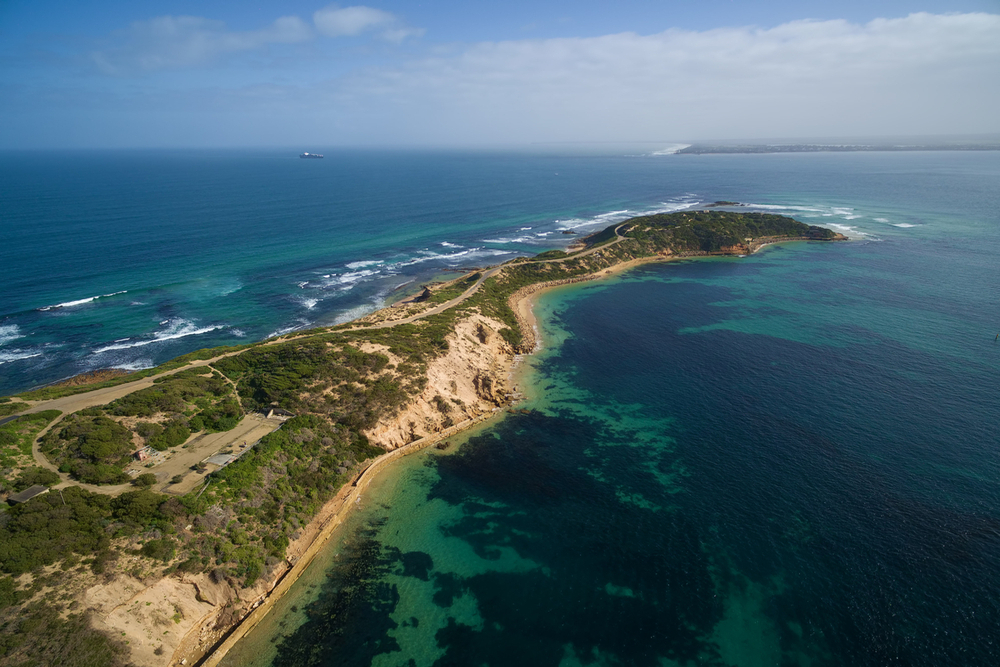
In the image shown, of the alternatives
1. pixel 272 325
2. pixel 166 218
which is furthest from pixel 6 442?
pixel 166 218

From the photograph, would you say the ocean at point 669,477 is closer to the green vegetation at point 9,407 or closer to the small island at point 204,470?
the small island at point 204,470

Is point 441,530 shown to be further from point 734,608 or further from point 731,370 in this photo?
point 731,370

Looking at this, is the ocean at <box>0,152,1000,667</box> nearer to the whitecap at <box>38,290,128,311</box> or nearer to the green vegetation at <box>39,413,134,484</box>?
the whitecap at <box>38,290,128,311</box>

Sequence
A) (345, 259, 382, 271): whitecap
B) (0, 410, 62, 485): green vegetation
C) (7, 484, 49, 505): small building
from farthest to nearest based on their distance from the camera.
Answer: (345, 259, 382, 271): whitecap
(0, 410, 62, 485): green vegetation
(7, 484, 49, 505): small building

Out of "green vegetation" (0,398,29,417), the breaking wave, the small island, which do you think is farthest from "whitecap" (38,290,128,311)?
"green vegetation" (0,398,29,417)

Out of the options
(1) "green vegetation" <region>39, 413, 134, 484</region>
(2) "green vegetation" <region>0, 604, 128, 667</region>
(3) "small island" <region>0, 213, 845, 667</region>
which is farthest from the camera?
(1) "green vegetation" <region>39, 413, 134, 484</region>

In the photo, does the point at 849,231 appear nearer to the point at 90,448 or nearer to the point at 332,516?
the point at 332,516
